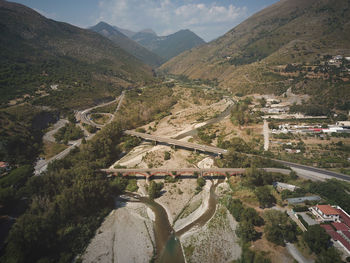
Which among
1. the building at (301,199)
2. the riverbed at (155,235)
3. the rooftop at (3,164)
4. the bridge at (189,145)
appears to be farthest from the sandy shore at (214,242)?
the rooftop at (3,164)

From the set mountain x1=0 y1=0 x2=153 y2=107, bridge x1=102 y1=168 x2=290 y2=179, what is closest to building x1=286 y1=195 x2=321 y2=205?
bridge x1=102 y1=168 x2=290 y2=179

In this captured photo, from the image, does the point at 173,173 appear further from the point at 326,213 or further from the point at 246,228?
the point at 326,213

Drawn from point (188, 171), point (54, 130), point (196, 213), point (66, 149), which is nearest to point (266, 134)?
point (188, 171)

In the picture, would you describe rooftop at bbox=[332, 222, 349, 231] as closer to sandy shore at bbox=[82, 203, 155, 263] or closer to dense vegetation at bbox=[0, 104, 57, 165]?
sandy shore at bbox=[82, 203, 155, 263]

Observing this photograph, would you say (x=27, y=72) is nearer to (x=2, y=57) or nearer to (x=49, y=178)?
(x=2, y=57)

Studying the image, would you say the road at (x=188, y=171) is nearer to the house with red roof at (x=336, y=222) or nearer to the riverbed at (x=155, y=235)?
the riverbed at (x=155, y=235)

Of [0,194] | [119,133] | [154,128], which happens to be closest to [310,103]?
[154,128]
